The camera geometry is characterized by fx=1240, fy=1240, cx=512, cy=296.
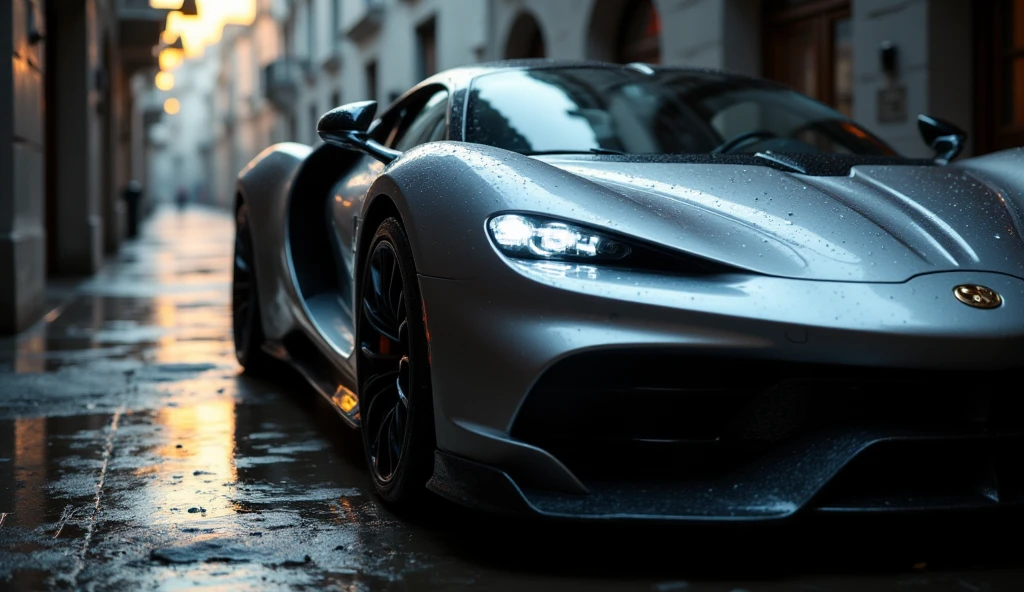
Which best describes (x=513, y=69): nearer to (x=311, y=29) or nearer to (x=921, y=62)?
(x=921, y=62)

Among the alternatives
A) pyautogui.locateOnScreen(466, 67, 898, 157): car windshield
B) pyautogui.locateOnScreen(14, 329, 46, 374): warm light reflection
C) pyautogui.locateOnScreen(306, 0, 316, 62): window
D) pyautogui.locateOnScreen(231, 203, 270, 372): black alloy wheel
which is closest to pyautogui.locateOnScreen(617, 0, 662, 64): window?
pyautogui.locateOnScreen(14, 329, 46, 374): warm light reflection

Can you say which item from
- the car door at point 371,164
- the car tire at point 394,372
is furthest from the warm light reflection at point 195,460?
the car door at point 371,164

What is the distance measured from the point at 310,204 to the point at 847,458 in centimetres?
268

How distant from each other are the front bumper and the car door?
4.16ft

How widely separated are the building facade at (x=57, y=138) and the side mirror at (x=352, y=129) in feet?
13.3

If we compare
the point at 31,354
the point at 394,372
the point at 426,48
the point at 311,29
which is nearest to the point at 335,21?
the point at 311,29

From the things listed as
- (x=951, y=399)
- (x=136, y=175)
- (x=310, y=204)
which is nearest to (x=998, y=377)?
(x=951, y=399)

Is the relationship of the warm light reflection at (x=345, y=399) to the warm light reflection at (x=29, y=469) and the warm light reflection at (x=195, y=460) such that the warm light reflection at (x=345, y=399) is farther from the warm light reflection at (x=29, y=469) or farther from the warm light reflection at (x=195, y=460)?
the warm light reflection at (x=29, y=469)

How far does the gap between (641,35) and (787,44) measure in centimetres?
294

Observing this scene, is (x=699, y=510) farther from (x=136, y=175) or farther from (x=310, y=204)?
(x=136, y=175)

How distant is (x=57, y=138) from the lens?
11.5 meters

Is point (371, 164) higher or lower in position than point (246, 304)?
higher

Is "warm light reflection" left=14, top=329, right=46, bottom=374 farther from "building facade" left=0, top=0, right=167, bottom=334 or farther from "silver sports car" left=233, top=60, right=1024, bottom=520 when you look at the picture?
"silver sports car" left=233, top=60, right=1024, bottom=520

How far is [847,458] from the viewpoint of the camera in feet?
7.59
